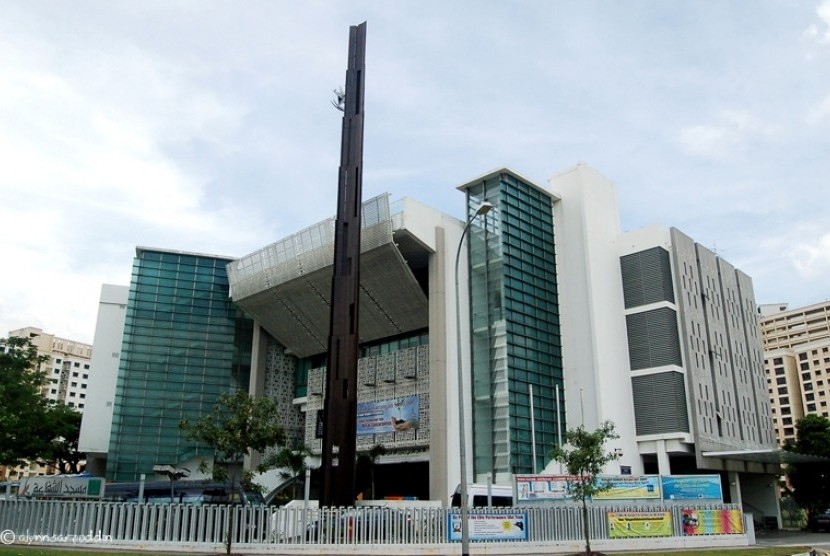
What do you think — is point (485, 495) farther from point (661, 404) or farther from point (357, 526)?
point (661, 404)

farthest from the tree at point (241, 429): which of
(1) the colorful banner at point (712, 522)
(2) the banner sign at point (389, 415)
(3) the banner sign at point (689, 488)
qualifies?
(2) the banner sign at point (389, 415)

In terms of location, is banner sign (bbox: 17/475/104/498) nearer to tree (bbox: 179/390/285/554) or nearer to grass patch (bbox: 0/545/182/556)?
grass patch (bbox: 0/545/182/556)

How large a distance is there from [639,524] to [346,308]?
55.2 ft

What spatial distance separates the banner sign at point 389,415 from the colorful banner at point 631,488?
22.2 meters

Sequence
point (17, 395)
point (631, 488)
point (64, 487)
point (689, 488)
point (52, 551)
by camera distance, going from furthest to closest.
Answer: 1. point (17, 395)
2. point (689, 488)
3. point (631, 488)
4. point (64, 487)
5. point (52, 551)

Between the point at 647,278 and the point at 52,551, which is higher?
the point at 647,278

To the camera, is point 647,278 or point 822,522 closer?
point 822,522

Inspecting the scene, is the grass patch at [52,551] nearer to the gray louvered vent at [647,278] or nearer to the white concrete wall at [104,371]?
the gray louvered vent at [647,278]

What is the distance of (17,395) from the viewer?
1554 inches

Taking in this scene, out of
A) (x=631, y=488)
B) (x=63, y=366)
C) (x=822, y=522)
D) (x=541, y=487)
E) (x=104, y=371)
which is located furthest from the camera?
(x=63, y=366)

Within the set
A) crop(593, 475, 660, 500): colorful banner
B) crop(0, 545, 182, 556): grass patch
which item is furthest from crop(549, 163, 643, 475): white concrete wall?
crop(0, 545, 182, 556): grass patch

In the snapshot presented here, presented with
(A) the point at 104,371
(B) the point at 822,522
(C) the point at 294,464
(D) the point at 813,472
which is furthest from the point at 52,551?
(D) the point at 813,472

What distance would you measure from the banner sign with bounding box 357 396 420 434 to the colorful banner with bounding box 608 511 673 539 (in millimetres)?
26654

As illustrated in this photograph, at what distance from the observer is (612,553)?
28188 millimetres
